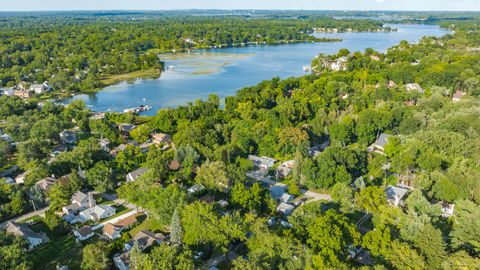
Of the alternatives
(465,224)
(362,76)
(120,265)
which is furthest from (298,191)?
(362,76)

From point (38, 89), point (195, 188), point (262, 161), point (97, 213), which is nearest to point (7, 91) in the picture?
point (38, 89)

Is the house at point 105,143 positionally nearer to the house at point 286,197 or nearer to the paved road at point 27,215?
the paved road at point 27,215

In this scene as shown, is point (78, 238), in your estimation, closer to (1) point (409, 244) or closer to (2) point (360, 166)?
(1) point (409, 244)

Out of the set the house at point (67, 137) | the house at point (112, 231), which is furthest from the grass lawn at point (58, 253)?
the house at point (67, 137)

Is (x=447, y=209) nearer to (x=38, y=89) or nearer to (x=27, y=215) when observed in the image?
(x=27, y=215)

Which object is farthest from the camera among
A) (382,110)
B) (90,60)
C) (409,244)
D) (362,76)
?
(90,60)

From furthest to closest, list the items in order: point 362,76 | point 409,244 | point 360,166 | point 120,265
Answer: point 362,76
point 360,166
point 120,265
point 409,244
